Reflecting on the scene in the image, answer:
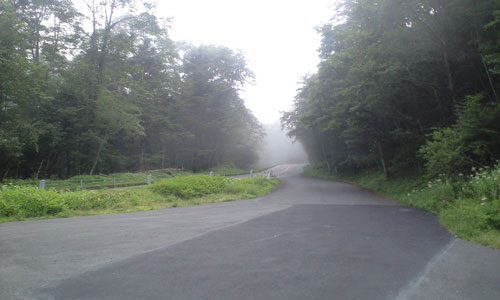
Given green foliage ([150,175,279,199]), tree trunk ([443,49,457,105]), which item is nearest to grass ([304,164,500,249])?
tree trunk ([443,49,457,105])

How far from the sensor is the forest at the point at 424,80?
10.9 m

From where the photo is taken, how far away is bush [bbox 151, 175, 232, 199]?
14.0 meters

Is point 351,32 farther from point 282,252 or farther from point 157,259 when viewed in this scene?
point 157,259

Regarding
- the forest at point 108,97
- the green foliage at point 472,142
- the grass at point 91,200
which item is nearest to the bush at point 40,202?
the grass at point 91,200

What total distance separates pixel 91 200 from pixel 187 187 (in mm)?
4140

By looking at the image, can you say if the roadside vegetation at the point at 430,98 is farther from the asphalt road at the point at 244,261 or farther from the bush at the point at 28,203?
the bush at the point at 28,203

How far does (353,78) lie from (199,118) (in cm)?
2590

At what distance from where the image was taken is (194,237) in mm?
6500

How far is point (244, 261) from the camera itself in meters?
4.86

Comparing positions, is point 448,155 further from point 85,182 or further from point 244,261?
point 85,182

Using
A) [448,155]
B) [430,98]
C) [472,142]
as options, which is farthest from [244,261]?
[430,98]

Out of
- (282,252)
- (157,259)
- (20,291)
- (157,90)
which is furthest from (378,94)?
(157,90)

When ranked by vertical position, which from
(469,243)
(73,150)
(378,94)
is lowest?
(469,243)

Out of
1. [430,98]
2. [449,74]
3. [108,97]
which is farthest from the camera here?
[108,97]
